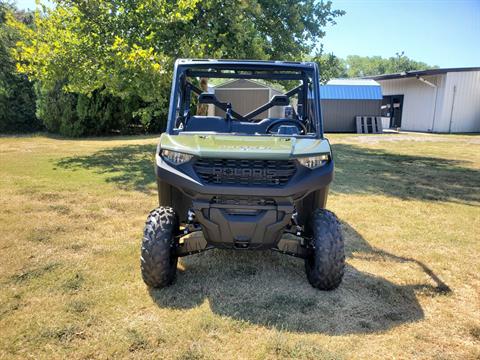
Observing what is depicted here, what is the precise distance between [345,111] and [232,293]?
23.9 m

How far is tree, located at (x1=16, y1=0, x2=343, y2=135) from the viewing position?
9980mm

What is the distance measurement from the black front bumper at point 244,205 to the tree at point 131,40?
281 inches

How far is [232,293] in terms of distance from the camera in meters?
3.39

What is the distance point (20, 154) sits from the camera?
37.6 ft

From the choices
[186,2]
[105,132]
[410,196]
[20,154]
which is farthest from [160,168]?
[105,132]

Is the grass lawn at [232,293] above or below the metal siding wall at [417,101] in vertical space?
below

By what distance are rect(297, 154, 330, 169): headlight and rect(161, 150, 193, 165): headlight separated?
875 mm

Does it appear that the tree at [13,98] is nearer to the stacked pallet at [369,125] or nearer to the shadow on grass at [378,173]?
the shadow on grass at [378,173]

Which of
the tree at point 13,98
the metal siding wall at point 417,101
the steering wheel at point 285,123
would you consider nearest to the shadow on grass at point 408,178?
the steering wheel at point 285,123

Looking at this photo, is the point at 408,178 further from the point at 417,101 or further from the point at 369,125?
the point at 417,101

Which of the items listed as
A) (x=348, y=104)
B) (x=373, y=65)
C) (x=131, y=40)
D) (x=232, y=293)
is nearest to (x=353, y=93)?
(x=348, y=104)

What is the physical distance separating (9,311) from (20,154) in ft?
31.8

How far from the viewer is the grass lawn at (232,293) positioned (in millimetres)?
2684

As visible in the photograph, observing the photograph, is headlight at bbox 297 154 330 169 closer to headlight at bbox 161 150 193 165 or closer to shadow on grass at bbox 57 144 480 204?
headlight at bbox 161 150 193 165
